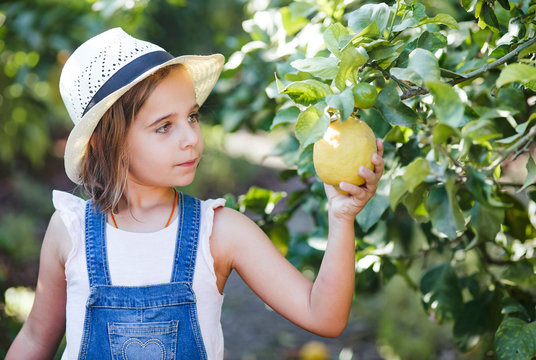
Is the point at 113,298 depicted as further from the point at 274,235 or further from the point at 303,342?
the point at 303,342

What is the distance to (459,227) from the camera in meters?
0.78

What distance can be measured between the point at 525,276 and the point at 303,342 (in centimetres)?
172

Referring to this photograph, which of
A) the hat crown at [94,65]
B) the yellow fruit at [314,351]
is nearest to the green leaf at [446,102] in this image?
the hat crown at [94,65]

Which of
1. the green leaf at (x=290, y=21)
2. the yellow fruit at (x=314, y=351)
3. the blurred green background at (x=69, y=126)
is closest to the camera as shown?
the green leaf at (x=290, y=21)

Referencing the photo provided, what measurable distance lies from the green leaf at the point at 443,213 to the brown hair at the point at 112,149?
0.61m

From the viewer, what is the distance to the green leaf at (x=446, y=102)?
2.27ft

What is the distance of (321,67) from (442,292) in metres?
0.84

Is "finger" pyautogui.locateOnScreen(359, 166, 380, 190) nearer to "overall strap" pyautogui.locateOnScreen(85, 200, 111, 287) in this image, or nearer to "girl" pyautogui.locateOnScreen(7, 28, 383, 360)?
"girl" pyautogui.locateOnScreen(7, 28, 383, 360)

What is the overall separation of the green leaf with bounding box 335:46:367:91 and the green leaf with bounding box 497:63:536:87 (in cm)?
19

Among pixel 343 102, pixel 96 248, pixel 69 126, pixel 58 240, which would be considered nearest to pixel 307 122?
pixel 343 102

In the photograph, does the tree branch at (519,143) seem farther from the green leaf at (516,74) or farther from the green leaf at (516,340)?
the green leaf at (516,340)

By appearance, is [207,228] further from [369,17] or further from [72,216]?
[369,17]

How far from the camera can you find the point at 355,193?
A: 0.95 m

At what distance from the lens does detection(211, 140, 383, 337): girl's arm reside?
3.29 feet
